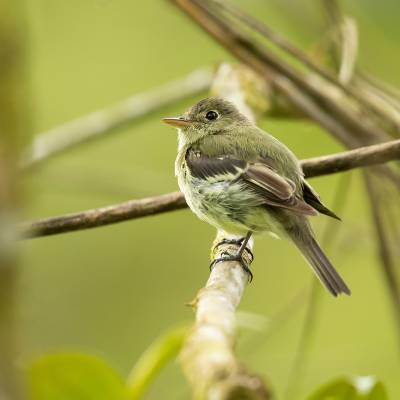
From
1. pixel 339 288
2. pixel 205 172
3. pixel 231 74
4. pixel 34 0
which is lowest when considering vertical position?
pixel 339 288

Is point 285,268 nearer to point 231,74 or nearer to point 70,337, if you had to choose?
point 70,337

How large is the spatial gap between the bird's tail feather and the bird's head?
884 mm

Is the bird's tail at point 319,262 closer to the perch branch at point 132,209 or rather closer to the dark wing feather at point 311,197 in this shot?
the dark wing feather at point 311,197

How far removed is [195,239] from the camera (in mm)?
6668

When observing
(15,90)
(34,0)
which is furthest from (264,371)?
(15,90)

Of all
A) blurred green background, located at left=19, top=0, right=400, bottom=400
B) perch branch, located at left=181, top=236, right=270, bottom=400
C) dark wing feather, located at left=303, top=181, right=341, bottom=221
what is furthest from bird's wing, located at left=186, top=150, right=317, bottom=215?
blurred green background, located at left=19, top=0, right=400, bottom=400

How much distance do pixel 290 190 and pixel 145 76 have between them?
4410 mm

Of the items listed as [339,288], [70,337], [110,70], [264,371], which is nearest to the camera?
[339,288]

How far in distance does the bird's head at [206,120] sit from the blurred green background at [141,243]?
1277 mm

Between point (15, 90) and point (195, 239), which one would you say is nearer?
point (15, 90)

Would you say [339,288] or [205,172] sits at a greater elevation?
[205,172]

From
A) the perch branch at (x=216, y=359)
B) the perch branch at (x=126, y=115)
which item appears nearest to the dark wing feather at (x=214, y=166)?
the perch branch at (x=126, y=115)

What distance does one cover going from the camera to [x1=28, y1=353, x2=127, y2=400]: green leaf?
5.30ft

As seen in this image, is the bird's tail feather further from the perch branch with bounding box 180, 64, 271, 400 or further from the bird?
the perch branch with bounding box 180, 64, 271, 400
